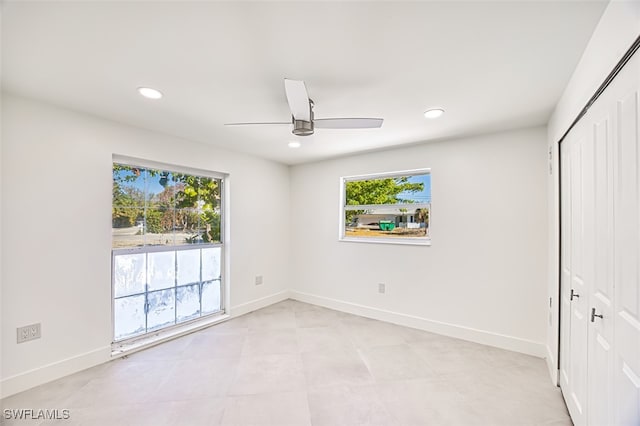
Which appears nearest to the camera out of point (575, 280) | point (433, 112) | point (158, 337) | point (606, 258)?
point (606, 258)

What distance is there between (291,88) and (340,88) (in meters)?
0.54

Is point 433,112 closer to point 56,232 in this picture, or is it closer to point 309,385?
point 309,385

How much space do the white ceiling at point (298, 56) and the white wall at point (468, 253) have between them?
2.13 feet

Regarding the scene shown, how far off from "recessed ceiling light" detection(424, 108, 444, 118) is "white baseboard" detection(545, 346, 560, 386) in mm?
2257

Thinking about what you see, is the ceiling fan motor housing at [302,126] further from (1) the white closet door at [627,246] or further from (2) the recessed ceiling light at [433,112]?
(1) the white closet door at [627,246]

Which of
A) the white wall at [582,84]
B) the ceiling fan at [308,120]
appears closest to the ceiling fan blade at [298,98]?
the ceiling fan at [308,120]

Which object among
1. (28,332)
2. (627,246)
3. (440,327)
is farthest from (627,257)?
(28,332)

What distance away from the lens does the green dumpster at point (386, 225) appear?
3854 mm

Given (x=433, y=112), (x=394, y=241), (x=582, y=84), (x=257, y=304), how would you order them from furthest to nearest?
1. (x=257, y=304)
2. (x=394, y=241)
3. (x=433, y=112)
4. (x=582, y=84)

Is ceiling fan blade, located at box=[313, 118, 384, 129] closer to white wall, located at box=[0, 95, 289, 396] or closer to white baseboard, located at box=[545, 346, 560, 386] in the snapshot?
white wall, located at box=[0, 95, 289, 396]

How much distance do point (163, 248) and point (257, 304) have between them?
1601mm

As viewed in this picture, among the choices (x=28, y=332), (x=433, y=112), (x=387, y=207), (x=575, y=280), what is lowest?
(x=28, y=332)

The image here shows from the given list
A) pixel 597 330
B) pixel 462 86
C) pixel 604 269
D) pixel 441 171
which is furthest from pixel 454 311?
pixel 462 86

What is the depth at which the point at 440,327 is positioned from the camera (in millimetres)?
3311
